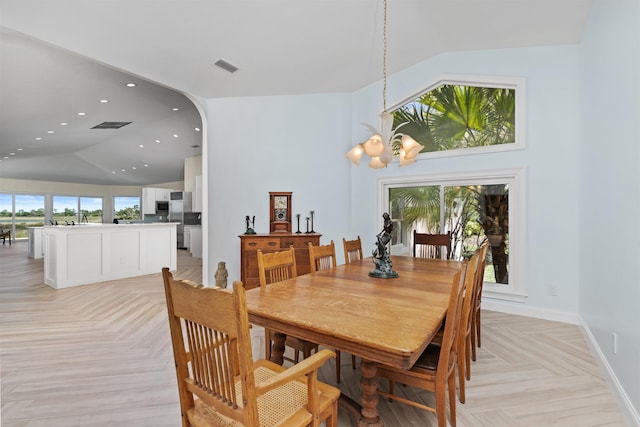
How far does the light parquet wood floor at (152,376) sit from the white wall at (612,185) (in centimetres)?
30

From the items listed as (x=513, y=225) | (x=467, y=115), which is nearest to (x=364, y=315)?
(x=513, y=225)

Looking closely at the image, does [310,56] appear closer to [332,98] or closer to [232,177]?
[332,98]

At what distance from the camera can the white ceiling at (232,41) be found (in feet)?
9.29

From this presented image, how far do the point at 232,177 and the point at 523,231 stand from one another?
3976mm

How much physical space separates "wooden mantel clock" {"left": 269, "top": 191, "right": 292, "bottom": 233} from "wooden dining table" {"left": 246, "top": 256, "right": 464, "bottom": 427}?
2.45 metres

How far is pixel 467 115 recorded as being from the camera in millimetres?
4051

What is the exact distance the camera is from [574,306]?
11.0 feet

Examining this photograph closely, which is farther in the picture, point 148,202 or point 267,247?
point 148,202

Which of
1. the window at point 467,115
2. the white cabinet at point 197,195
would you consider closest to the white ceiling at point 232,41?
the window at point 467,115

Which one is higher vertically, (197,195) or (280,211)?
(197,195)

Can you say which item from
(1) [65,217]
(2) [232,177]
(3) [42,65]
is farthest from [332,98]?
(1) [65,217]

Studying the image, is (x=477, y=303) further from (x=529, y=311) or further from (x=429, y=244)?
(x=529, y=311)

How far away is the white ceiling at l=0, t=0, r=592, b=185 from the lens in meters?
2.83

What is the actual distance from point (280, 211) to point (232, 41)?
232 cm
